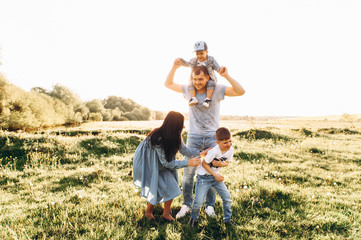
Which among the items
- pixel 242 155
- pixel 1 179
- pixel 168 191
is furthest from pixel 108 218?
pixel 242 155

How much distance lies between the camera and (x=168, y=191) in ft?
12.4

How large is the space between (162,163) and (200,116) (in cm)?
112

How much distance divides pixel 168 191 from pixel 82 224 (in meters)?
1.62

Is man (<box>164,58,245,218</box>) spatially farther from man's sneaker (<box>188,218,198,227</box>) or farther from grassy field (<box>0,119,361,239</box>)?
grassy field (<box>0,119,361,239</box>)

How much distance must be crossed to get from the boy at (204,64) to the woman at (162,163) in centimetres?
53

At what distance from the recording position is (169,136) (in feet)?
11.8

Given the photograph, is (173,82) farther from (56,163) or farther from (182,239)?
(56,163)

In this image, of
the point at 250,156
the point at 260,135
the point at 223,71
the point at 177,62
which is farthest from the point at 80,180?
the point at 260,135

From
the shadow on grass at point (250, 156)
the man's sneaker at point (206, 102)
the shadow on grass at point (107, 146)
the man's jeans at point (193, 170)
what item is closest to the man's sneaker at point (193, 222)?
the man's jeans at point (193, 170)

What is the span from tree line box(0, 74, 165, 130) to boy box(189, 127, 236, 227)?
28229mm

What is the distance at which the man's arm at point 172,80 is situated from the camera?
13.0ft

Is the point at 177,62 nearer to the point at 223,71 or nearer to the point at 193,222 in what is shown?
the point at 223,71

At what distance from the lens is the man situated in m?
3.80

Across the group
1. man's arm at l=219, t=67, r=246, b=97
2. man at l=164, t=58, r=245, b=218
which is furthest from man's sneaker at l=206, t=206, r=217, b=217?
man's arm at l=219, t=67, r=246, b=97
